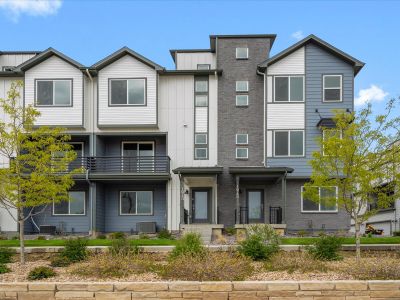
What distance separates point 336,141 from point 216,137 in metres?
12.2

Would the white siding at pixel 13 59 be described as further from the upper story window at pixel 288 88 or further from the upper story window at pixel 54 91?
the upper story window at pixel 288 88

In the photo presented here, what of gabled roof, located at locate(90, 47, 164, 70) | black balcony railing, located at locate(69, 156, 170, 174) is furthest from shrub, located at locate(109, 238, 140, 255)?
gabled roof, located at locate(90, 47, 164, 70)

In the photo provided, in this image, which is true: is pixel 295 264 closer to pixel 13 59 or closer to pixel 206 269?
pixel 206 269

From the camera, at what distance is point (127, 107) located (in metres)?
26.4

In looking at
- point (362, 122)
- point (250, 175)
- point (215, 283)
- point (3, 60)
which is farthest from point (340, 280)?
point (3, 60)

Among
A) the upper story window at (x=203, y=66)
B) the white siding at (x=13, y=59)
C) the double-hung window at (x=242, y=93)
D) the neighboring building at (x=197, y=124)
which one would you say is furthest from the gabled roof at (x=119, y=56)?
the white siding at (x=13, y=59)

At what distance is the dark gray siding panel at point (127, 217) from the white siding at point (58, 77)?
161 inches

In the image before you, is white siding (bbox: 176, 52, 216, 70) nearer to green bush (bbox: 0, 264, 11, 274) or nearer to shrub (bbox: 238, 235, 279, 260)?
shrub (bbox: 238, 235, 279, 260)

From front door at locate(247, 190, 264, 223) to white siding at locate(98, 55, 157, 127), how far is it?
623cm

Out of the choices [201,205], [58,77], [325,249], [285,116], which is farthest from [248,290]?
[58,77]

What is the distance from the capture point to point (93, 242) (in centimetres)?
1758

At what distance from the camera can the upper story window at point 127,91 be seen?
26469 mm

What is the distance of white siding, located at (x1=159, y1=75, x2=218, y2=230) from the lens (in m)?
26.7

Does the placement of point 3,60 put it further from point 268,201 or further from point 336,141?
point 336,141
